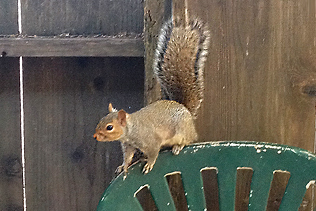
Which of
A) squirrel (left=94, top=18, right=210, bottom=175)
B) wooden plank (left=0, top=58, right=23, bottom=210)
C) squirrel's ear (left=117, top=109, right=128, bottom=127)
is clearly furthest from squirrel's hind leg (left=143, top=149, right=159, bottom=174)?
wooden plank (left=0, top=58, right=23, bottom=210)

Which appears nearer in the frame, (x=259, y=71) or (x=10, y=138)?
(x=259, y=71)

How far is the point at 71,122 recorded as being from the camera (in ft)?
3.26

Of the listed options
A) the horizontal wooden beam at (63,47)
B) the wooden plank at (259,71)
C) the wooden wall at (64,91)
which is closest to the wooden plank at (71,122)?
the wooden wall at (64,91)

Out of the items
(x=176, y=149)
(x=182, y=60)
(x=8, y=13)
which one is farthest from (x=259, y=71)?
(x=8, y=13)

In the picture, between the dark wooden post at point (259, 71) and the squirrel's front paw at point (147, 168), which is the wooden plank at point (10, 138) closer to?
the dark wooden post at point (259, 71)

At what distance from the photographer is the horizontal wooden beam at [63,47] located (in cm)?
83

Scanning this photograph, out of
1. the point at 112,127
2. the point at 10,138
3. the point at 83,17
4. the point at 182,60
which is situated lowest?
the point at 10,138

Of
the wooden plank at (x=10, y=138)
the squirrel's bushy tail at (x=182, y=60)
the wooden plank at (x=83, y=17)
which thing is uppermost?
the wooden plank at (x=83, y=17)

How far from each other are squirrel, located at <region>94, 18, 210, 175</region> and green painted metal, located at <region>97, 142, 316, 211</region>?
29mm

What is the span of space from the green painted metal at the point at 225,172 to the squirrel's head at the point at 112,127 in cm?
12

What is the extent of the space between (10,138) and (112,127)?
60 centimetres

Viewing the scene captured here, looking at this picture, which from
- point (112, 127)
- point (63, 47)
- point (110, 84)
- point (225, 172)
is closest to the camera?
point (112, 127)

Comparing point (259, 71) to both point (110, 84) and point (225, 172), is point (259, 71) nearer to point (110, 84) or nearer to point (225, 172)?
point (225, 172)

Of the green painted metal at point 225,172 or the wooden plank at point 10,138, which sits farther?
the wooden plank at point 10,138
